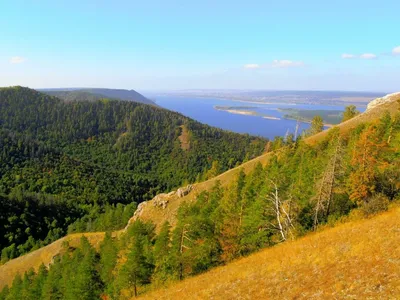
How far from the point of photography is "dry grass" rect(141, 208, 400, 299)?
49.2ft

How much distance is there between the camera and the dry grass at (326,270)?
15.0 metres

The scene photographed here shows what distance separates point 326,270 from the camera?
18.1m

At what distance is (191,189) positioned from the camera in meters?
76.6

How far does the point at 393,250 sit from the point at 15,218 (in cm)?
12946

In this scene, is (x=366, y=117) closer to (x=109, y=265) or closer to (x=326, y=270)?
(x=326, y=270)

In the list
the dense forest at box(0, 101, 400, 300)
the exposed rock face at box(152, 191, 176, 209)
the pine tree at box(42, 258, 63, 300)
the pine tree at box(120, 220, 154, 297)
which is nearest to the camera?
the dense forest at box(0, 101, 400, 300)

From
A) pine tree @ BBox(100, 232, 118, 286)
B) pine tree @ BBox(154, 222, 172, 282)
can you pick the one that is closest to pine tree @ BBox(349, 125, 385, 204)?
pine tree @ BBox(154, 222, 172, 282)

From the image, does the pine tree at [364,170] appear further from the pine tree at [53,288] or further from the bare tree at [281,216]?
the pine tree at [53,288]

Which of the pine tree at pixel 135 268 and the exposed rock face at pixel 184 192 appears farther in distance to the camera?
the exposed rock face at pixel 184 192

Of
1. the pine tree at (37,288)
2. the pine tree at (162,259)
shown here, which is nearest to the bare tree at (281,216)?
the pine tree at (162,259)

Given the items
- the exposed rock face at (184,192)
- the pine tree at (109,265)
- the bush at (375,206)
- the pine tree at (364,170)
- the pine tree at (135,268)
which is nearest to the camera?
the bush at (375,206)

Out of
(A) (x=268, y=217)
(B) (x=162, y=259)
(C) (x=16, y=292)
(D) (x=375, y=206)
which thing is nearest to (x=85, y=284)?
(B) (x=162, y=259)

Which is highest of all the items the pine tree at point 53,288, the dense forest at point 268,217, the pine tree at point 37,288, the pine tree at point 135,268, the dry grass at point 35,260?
the dense forest at point 268,217

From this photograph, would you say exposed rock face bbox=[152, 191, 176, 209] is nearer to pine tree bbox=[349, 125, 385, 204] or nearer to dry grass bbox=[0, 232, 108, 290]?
dry grass bbox=[0, 232, 108, 290]
